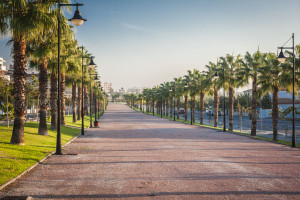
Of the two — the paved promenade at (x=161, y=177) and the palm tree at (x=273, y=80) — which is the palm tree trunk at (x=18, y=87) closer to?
the paved promenade at (x=161, y=177)

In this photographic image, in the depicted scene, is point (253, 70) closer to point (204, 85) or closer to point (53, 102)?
point (204, 85)

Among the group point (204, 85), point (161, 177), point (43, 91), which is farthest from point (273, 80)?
point (43, 91)

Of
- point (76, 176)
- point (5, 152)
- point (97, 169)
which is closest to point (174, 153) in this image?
point (97, 169)

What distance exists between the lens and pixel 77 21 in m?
12.5

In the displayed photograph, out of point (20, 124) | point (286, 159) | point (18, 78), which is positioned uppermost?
point (18, 78)

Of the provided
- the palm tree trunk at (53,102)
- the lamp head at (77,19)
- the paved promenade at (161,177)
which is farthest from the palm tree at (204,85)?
the lamp head at (77,19)

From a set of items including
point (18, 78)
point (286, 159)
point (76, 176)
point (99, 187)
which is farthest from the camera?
point (18, 78)

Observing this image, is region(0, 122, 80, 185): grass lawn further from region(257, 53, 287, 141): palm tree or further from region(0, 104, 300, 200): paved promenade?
region(257, 53, 287, 141): palm tree

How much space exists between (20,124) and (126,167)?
797cm

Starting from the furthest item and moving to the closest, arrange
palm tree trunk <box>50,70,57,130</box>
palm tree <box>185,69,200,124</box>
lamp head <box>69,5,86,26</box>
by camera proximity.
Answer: palm tree <box>185,69,200,124</box> → palm tree trunk <box>50,70,57,130</box> → lamp head <box>69,5,86,26</box>

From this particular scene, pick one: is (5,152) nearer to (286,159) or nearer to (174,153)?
(174,153)

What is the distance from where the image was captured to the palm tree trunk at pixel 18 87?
1469cm

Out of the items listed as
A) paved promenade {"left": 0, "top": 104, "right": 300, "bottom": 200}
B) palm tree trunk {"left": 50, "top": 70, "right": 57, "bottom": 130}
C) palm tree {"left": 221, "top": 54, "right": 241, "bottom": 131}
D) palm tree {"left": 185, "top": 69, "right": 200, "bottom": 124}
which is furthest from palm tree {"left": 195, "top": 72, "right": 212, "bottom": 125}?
paved promenade {"left": 0, "top": 104, "right": 300, "bottom": 200}

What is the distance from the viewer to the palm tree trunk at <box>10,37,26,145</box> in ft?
48.2
